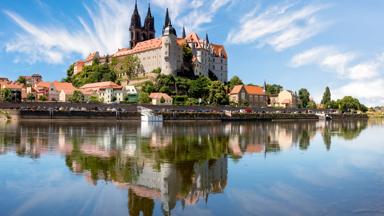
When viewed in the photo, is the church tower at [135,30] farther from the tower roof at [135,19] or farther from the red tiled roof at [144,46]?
the red tiled roof at [144,46]

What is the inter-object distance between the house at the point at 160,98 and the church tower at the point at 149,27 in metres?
46.7

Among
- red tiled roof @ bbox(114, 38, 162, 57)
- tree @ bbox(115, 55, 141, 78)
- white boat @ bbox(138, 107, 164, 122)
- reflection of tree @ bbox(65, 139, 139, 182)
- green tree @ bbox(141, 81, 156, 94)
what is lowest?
reflection of tree @ bbox(65, 139, 139, 182)

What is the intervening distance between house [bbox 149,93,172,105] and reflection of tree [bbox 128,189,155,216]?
287 feet

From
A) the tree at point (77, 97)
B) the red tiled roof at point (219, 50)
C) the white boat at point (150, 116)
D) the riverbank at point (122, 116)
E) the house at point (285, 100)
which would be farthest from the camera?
the house at point (285, 100)

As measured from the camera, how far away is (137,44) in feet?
449

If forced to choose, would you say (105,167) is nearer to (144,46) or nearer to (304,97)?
(144,46)

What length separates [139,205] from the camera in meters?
12.7

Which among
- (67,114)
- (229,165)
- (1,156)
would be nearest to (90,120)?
(67,114)

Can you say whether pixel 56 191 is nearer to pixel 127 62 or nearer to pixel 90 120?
pixel 90 120

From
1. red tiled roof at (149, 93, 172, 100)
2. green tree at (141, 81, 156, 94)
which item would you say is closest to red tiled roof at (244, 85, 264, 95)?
green tree at (141, 81, 156, 94)

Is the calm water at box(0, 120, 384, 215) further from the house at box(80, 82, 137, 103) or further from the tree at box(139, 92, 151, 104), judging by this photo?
the house at box(80, 82, 137, 103)

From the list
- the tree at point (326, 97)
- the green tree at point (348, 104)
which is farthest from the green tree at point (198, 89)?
the tree at point (326, 97)

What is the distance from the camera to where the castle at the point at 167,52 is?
119 m

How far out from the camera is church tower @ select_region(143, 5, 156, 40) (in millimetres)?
146750
